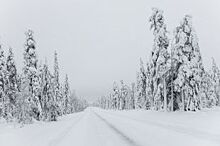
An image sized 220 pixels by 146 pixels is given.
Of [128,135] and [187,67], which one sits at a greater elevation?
[187,67]

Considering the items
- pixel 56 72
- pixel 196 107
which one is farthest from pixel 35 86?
pixel 56 72

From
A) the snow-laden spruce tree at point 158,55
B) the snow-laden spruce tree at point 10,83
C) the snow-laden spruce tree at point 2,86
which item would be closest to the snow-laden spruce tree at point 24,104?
the snow-laden spruce tree at point 2,86

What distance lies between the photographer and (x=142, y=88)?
80.8m

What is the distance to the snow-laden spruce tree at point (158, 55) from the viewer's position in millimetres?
39562

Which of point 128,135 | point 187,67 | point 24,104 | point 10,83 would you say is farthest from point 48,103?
point 128,135

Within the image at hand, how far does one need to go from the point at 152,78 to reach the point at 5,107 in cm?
2074

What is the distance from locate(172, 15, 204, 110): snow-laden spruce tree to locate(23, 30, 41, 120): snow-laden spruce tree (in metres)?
16.1

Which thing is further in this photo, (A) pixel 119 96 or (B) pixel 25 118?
(A) pixel 119 96

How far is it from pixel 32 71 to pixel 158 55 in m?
15.8

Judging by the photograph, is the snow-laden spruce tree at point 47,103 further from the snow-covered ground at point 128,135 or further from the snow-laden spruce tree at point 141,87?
the snow-laden spruce tree at point 141,87

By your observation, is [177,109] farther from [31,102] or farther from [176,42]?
[31,102]

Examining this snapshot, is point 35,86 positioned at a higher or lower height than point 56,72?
lower

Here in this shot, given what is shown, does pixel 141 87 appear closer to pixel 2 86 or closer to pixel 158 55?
pixel 158 55

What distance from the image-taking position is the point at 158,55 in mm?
41156
